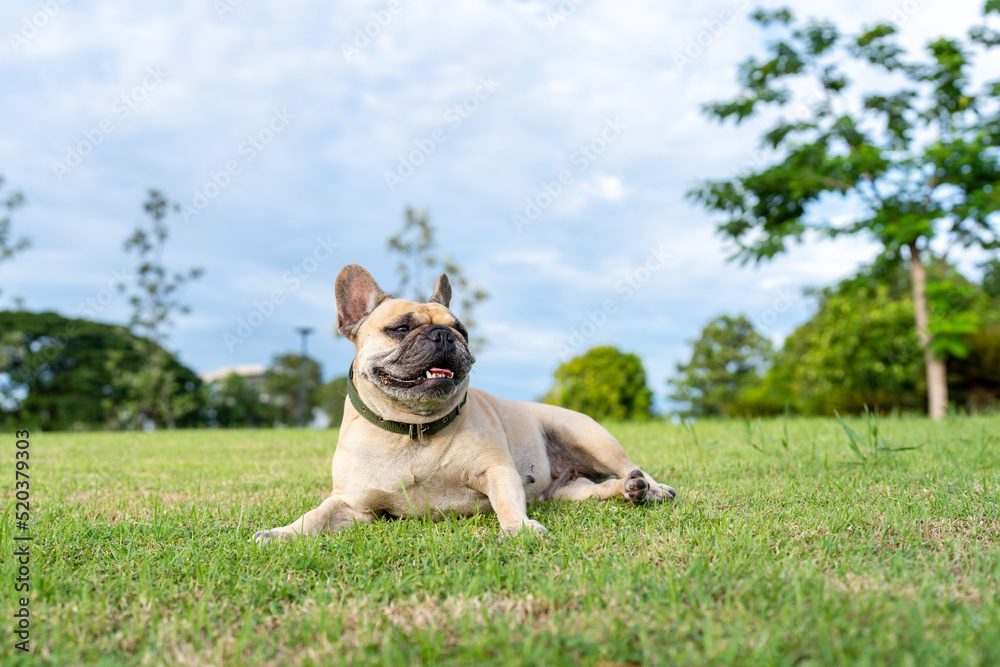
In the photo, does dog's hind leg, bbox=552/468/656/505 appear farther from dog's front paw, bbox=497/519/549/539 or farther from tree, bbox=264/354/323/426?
tree, bbox=264/354/323/426

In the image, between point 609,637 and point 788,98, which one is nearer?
point 609,637

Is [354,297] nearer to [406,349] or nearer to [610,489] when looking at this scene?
[406,349]

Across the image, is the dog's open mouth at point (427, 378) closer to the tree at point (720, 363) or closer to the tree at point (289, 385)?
the tree at point (720, 363)

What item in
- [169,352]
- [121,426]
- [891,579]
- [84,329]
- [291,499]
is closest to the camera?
[891,579]

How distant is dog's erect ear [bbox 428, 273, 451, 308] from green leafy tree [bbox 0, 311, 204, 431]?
26.3 metres

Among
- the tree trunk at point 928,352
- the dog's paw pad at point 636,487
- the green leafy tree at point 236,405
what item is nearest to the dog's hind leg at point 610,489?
the dog's paw pad at point 636,487

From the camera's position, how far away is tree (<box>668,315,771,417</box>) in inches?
1475

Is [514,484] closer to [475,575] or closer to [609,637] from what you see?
[475,575]

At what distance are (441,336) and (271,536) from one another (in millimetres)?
1207

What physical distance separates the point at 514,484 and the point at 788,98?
61.4 ft

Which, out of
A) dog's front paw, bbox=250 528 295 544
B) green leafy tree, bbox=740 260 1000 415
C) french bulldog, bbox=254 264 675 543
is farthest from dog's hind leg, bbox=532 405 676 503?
green leafy tree, bbox=740 260 1000 415

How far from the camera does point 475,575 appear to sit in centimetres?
229

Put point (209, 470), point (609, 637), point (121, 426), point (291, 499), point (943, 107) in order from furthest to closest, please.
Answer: point (121, 426), point (943, 107), point (209, 470), point (291, 499), point (609, 637)

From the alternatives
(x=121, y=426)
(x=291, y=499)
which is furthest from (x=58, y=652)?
(x=121, y=426)
